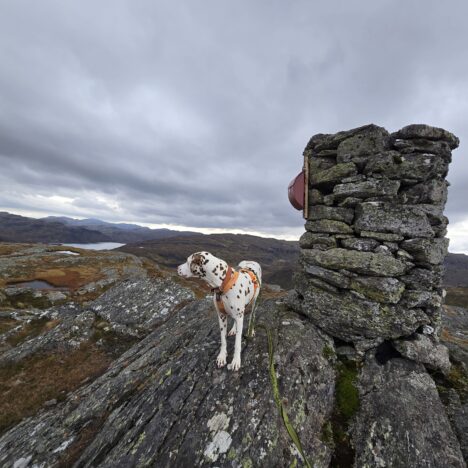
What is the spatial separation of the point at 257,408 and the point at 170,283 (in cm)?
1796

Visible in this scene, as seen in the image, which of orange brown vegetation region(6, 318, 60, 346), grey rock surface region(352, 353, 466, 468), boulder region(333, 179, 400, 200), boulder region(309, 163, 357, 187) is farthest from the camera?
orange brown vegetation region(6, 318, 60, 346)

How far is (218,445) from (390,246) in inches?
330

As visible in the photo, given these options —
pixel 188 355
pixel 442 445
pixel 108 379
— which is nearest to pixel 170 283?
pixel 108 379

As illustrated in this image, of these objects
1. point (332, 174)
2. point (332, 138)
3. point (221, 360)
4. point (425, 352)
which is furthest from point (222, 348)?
point (332, 138)

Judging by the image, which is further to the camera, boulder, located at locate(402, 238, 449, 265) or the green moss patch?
boulder, located at locate(402, 238, 449, 265)

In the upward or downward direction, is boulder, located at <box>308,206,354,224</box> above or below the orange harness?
above

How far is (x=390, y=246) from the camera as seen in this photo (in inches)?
316

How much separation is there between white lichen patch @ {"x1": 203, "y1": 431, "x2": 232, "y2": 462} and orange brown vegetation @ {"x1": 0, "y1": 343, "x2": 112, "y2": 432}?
31.3ft

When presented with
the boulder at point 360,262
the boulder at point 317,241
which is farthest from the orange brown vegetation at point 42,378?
the boulder at point 360,262

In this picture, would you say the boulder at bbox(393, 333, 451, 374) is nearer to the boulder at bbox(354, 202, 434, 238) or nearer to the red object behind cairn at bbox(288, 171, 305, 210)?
the boulder at bbox(354, 202, 434, 238)

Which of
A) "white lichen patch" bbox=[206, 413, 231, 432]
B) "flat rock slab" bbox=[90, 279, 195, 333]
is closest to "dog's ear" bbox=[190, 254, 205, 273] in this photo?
"white lichen patch" bbox=[206, 413, 231, 432]

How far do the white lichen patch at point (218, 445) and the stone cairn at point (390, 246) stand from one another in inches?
204

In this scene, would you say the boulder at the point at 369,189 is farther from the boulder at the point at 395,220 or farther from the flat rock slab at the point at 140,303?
the flat rock slab at the point at 140,303

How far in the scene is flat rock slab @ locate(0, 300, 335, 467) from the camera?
5543 millimetres
